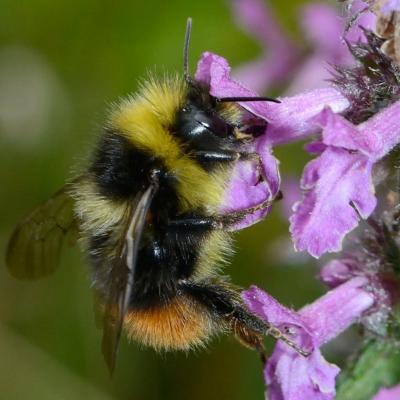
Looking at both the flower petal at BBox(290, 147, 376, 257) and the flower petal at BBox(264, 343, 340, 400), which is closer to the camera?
the flower petal at BBox(290, 147, 376, 257)

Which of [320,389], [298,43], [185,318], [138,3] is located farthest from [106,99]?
[320,389]

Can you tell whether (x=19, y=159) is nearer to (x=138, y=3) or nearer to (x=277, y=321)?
(x=138, y=3)

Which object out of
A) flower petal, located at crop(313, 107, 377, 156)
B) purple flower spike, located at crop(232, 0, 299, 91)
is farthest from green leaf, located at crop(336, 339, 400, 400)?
purple flower spike, located at crop(232, 0, 299, 91)

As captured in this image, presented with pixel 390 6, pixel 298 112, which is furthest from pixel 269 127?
pixel 390 6

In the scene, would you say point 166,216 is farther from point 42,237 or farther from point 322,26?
point 322,26

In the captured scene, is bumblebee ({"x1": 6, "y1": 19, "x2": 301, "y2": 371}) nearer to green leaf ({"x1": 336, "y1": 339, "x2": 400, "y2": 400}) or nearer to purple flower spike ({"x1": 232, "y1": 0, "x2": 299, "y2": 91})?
green leaf ({"x1": 336, "y1": 339, "x2": 400, "y2": 400})

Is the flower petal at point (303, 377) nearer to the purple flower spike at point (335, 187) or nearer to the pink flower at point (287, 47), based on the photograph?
the purple flower spike at point (335, 187)

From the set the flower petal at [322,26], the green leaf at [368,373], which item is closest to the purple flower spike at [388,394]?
the green leaf at [368,373]
